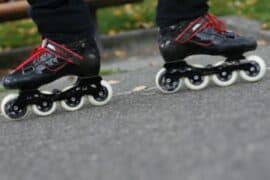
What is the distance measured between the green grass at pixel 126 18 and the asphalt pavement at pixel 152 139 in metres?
3.37

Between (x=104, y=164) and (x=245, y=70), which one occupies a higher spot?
(x=104, y=164)

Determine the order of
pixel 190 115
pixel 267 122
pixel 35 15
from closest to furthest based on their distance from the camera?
1. pixel 267 122
2. pixel 190 115
3. pixel 35 15

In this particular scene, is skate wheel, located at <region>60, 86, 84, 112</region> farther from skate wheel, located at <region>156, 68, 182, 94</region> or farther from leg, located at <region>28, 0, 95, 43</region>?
skate wheel, located at <region>156, 68, 182, 94</region>

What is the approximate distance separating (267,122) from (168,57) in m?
1.02

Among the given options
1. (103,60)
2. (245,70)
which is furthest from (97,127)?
(103,60)

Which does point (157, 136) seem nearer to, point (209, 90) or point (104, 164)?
point (104, 164)

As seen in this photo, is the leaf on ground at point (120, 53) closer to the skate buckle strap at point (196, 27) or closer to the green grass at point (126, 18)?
the green grass at point (126, 18)

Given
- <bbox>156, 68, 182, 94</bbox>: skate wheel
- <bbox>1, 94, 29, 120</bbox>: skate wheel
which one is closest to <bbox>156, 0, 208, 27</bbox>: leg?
<bbox>156, 68, 182, 94</bbox>: skate wheel

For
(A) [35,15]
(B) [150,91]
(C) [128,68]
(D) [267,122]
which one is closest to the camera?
(D) [267,122]

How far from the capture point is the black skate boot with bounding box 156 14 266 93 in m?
3.75

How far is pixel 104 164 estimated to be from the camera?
2627mm

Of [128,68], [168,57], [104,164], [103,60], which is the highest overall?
[104,164]

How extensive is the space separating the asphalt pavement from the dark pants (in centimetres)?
37

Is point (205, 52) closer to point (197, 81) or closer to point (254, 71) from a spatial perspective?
point (197, 81)
